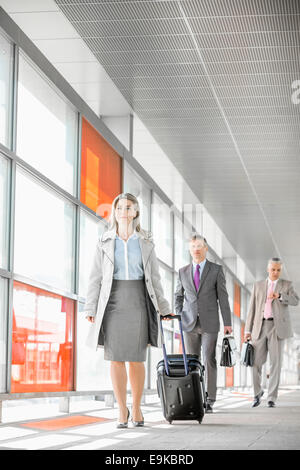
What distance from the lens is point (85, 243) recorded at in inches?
360

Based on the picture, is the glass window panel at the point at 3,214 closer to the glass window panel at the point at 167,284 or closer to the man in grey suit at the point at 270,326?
the man in grey suit at the point at 270,326

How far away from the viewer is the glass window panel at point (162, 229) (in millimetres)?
13536

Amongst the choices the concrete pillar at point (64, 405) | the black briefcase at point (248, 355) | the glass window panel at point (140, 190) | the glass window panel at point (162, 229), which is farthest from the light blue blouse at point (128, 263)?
the glass window panel at point (162, 229)

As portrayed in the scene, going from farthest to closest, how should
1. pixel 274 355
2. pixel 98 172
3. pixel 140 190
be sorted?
pixel 140 190
pixel 98 172
pixel 274 355

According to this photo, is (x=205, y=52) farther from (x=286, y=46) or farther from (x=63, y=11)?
(x=63, y=11)

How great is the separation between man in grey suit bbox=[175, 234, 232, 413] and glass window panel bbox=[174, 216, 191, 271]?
800 centimetres

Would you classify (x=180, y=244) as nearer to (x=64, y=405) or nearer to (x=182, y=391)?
(x=64, y=405)

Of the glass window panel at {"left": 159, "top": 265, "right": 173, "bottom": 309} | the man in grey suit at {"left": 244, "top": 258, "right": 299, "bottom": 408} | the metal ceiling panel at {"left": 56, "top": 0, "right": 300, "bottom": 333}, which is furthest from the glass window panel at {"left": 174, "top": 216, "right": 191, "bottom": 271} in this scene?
the man in grey suit at {"left": 244, "top": 258, "right": 299, "bottom": 408}

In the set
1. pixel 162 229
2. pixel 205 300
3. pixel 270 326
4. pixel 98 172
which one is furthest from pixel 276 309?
pixel 162 229

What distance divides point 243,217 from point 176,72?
7.92 metres

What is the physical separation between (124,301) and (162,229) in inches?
361

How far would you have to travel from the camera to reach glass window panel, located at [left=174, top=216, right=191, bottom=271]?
1563cm

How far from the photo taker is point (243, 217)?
51.5ft
